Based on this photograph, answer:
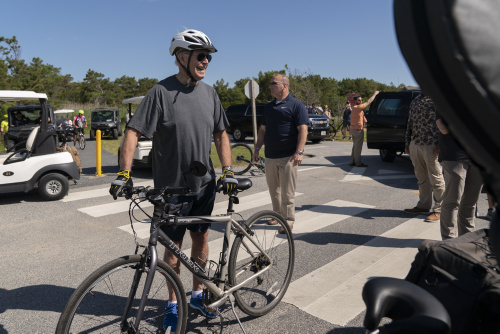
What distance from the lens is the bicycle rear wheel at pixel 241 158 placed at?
11184mm

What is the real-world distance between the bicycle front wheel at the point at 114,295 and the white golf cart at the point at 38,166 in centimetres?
529

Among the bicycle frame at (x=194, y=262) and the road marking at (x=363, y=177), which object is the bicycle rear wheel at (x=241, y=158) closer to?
the road marking at (x=363, y=177)

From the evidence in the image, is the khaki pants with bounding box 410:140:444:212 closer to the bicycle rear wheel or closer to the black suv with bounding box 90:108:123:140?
the bicycle rear wheel

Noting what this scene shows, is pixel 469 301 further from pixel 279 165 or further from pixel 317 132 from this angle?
pixel 317 132

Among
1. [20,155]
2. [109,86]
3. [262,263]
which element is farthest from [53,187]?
[109,86]

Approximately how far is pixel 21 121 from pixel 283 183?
648 inches

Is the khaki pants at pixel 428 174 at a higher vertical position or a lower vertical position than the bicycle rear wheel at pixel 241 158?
higher

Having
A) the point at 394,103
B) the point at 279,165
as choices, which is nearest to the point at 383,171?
the point at 394,103

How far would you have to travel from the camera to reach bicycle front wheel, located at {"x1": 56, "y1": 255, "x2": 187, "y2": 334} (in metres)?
2.21

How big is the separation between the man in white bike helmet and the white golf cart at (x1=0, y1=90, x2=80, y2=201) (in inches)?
212

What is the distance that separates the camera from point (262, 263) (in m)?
3.46

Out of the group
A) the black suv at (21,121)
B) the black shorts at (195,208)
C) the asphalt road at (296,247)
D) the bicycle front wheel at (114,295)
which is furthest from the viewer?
the black suv at (21,121)

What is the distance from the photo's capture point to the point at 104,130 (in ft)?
84.6

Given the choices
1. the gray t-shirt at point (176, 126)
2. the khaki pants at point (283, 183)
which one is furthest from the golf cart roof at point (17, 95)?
the gray t-shirt at point (176, 126)
